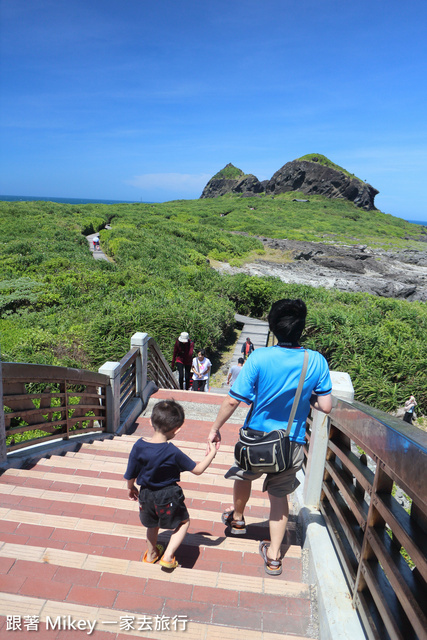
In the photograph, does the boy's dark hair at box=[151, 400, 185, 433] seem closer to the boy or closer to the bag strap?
the boy

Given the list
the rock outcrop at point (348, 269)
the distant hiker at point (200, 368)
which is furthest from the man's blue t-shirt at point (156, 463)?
the rock outcrop at point (348, 269)

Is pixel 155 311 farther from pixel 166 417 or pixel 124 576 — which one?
pixel 124 576

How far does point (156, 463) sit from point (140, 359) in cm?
431

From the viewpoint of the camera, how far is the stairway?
2.03 metres

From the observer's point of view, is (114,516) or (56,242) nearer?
(114,516)

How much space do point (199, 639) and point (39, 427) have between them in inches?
112

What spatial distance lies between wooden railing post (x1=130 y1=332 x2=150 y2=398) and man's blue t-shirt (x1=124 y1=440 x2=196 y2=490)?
416 centimetres

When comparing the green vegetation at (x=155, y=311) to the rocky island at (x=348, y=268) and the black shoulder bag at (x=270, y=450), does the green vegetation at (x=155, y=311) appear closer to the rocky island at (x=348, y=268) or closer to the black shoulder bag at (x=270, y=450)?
the black shoulder bag at (x=270, y=450)

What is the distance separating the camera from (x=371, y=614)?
6.14ft

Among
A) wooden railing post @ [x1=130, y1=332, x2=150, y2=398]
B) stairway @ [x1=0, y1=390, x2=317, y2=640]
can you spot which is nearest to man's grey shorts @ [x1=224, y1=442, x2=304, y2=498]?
stairway @ [x1=0, y1=390, x2=317, y2=640]

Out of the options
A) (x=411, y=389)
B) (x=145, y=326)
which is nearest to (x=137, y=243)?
(x=145, y=326)

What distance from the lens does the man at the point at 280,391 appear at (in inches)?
94.8

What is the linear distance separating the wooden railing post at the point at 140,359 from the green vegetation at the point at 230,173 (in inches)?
4744

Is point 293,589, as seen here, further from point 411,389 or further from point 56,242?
point 56,242
